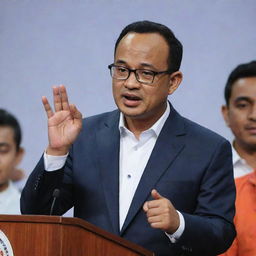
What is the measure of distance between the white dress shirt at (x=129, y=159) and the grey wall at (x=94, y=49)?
2.65 ft

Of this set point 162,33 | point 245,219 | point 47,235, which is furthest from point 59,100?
point 245,219

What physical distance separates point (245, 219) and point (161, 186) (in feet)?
2.17

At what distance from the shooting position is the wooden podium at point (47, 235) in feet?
5.67

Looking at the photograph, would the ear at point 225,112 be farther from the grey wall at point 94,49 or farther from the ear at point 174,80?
the ear at point 174,80

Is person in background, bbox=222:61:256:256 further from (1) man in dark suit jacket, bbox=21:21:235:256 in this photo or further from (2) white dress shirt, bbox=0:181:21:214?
(2) white dress shirt, bbox=0:181:21:214

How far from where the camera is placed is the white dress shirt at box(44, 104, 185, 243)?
218cm

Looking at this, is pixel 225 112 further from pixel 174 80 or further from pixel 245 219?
pixel 174 80

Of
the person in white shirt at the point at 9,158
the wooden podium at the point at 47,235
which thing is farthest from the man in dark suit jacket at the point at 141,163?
the person in white shirt at the point at 9,158

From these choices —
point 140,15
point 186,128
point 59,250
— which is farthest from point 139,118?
point 140,15

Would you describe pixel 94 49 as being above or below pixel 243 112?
above

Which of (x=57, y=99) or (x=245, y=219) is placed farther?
(x=245, y=219)

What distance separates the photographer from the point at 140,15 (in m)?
3.30

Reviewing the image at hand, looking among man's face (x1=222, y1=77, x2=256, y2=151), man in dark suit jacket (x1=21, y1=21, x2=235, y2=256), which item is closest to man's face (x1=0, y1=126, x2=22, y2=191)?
man in dark suit jacket (x1=21, y1=21, x2=235, y2=256)

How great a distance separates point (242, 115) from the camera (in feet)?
10.3
